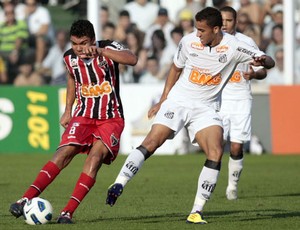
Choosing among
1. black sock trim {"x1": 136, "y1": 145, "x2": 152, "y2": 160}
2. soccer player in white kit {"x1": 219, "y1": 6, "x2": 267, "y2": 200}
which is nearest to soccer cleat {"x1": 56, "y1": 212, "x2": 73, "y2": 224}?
black sock trim {"x1": 136, "y1": 145, "x2": 152, "y2": 160}

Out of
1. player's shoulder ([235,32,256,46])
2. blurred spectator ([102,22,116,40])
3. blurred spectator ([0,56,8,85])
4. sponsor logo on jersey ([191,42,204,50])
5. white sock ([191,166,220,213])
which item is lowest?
blurred spectator ([0,56,8,85])

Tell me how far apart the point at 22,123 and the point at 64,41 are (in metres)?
3.92

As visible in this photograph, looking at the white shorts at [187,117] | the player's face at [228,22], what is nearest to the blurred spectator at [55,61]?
the player's face at [228,22]

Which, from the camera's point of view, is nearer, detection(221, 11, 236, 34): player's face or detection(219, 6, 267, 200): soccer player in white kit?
detection(221, 11, 236, 34): player's face

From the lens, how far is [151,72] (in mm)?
24031

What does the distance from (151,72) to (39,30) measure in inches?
133

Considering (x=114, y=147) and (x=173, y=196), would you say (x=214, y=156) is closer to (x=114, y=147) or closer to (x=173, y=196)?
(x=114, y=147)

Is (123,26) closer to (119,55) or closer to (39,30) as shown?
(39,30)

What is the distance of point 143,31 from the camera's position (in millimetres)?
24531

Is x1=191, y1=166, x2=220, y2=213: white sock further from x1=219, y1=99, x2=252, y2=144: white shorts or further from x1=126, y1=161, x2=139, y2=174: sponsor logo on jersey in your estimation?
x1=219, y1=99, x2=252, y2=144: white shorts

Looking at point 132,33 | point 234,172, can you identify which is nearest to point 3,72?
point 132,33

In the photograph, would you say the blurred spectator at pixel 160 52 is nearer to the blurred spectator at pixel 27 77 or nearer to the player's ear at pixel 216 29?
the blurred spectator at pixel 27 77

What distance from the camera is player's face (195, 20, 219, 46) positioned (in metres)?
10.4

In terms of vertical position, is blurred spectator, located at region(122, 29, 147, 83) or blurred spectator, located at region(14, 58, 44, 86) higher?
blurred spectator, located at region(122, 29, 147, 83)
